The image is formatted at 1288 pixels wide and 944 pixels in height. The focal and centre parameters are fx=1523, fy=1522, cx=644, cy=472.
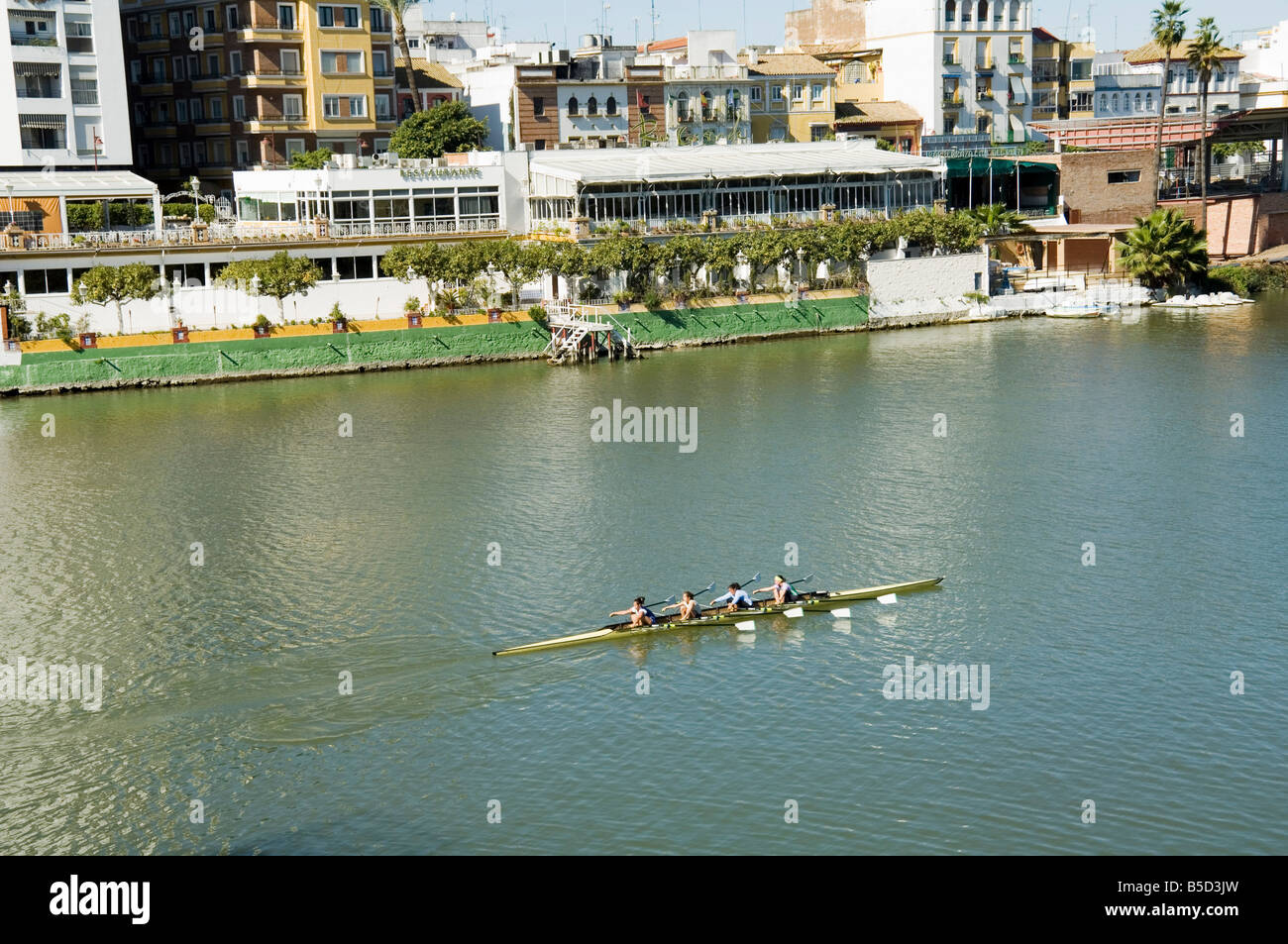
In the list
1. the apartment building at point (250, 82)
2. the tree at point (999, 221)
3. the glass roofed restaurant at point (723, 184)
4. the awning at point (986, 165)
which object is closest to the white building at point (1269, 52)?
the awning at point (986, 165)

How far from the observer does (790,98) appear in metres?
120

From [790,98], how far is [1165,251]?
34750 mm

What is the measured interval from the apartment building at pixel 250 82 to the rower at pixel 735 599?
6938 cm

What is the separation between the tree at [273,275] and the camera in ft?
267

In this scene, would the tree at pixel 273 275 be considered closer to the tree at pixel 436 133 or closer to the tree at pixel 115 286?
the tree at pixel 115 286

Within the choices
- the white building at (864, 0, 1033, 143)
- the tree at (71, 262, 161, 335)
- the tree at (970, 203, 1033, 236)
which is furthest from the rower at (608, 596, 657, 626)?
the white building at (864, 0, 1033, 143)

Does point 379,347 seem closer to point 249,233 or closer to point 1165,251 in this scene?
point 249,233

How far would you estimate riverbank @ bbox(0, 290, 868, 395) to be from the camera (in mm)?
77625

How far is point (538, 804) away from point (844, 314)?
65.1 m

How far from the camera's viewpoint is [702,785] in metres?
32.3

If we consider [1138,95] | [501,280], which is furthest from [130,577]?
[1138,95]

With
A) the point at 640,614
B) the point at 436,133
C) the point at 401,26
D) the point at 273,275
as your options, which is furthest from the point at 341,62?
the point at 640,614

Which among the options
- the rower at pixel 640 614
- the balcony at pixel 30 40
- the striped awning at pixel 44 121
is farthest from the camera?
the striped awning at pixel 44 121
